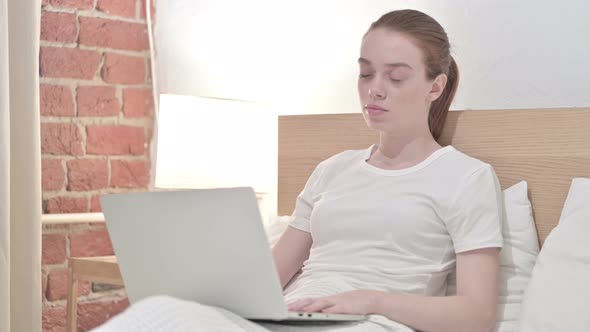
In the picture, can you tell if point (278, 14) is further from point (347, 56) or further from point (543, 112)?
point (543, 112)

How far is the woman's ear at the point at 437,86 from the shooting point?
1.82 metres

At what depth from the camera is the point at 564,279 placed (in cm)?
158

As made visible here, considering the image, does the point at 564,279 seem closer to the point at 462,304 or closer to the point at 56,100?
the point at 462,304

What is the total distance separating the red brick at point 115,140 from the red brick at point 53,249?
0.87ft

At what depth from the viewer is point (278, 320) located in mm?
1467

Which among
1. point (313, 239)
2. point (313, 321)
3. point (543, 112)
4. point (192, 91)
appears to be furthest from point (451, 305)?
point (192, 91)

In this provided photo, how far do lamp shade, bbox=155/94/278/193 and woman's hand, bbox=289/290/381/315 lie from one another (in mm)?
927

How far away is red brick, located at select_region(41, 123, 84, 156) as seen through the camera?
2648 mm

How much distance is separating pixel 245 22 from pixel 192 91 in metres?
0.28

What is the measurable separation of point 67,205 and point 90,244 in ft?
0.46

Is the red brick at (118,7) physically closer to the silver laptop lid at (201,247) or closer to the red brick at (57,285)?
the red brick at (57,285)

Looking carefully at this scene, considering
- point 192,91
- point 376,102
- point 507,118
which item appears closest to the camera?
point 376,102

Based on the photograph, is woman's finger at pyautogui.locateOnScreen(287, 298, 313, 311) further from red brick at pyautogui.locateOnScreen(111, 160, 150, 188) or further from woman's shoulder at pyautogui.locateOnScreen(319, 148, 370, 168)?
red brick at pyautogui.locateOnScreen(111, 160, 150, 188)

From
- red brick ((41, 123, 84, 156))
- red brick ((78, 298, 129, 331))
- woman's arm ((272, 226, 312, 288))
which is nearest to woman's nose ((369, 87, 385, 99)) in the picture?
woman's arm ((272, 226, 312, 288))
